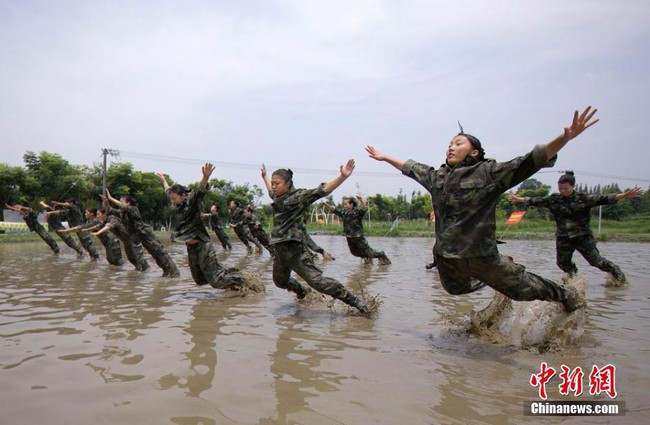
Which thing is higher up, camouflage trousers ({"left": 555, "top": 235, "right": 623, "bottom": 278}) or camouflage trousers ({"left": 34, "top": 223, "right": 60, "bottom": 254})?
camouflage trousers ({"left": 555, "top": 235, "right": 623, "bottom": 278})

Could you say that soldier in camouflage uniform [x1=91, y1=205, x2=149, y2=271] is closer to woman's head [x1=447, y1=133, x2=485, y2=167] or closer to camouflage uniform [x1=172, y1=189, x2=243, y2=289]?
camouflage uniform [x1=172, y1=189, x2=243, y2=289]

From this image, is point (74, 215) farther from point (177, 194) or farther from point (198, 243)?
point (198, 243)

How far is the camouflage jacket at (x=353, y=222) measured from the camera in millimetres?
11945

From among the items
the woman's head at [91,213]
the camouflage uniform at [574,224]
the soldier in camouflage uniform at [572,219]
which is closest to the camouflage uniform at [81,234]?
the woman's head at [91,213]

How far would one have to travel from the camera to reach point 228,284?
6855mm

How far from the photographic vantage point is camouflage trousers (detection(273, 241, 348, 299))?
5.67 m

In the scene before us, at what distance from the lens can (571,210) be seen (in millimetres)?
8008

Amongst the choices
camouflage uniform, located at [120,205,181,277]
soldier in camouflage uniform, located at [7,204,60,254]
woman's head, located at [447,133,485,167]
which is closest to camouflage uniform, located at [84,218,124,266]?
camouflage uniform, located at [120,205,181,277]

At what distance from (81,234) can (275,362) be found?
11954 millimetres

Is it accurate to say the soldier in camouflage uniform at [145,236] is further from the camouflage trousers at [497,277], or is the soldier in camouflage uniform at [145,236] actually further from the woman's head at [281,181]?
the camouflage trousers at [497,277]

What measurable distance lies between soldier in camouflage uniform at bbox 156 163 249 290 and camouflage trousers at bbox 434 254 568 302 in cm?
368

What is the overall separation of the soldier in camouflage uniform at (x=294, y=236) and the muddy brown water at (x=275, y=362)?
368mm

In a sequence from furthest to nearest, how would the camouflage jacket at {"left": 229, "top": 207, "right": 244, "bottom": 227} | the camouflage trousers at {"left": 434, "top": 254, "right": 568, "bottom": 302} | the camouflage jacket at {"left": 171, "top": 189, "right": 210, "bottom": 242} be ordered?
1. the camouflage jacket at {"left": 229, "top": 207, "right": 244, "bottom": 227}
2. the camouflage jacket at {"left": 171, "top": 189, "right": 210, "bottom": 242}
3. the camouflage trousers at {"left": 434, "top": 254, "right": 568, "bottom": 302}

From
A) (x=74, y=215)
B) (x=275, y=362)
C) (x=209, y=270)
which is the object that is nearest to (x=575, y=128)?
(x=275, y=362)
